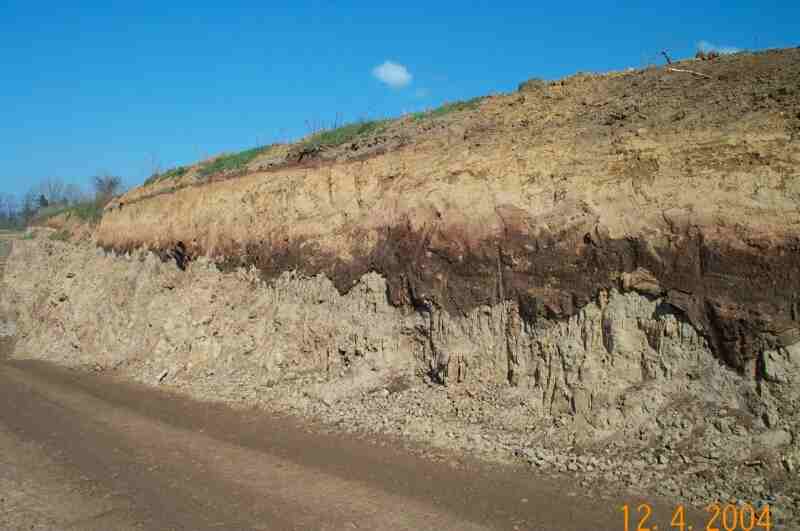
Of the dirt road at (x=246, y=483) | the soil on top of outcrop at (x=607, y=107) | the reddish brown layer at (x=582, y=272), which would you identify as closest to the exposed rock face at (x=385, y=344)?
the reddish brown layer at (x=582, y=272)

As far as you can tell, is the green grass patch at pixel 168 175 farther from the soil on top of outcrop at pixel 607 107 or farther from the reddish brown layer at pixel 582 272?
the reddish brown layer at pixel 582 272

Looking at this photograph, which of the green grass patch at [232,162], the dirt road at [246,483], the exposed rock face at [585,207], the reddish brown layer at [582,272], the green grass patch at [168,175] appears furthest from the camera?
the green grass patch at [168,175]

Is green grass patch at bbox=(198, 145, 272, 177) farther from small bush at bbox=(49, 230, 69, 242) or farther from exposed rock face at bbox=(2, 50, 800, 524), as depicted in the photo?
small bush at bbox=(49, 230, 69, 242)

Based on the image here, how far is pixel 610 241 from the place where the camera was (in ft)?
26.5

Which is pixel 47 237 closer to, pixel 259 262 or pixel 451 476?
pixel 259 262

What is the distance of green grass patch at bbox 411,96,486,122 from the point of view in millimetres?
13460

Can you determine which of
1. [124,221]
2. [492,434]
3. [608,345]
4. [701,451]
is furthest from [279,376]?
[124,221]

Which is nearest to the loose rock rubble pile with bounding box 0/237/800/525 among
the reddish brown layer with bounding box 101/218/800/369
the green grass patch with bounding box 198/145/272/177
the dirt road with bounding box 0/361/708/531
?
the reddish brown layer with bounding box 101/218/800/369

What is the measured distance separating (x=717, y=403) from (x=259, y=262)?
9267mm

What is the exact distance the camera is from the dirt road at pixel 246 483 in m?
5.88

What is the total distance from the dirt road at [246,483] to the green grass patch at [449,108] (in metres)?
7.81

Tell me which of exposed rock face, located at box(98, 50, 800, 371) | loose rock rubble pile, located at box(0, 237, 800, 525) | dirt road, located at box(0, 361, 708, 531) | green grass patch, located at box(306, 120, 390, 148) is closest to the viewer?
dirt road, located at box(0, 361, 708, 531)

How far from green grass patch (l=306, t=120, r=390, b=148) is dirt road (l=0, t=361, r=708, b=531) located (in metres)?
7.54

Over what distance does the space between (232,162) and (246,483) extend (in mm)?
12673
